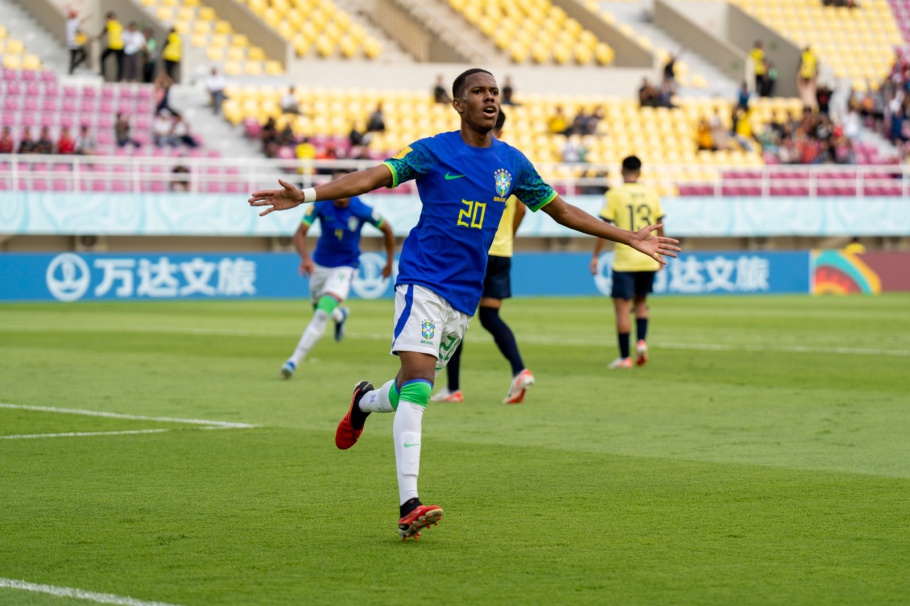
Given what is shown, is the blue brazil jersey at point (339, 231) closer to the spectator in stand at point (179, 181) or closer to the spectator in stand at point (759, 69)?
the spectator in stand at point (179, 181)

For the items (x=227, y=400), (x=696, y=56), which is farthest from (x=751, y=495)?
(x=696, y=56)

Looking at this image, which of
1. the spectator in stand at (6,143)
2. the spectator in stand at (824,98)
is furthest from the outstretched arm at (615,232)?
Result: the spectator in stand at (824,98)

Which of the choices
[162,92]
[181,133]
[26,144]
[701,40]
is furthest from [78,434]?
[701,40]

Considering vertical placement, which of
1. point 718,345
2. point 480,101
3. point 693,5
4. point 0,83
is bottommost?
point 718,345

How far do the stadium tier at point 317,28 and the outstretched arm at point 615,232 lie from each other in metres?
34.1

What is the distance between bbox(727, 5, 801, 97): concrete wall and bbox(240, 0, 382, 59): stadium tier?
12897 millimetres

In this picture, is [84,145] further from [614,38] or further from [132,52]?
[614,38]

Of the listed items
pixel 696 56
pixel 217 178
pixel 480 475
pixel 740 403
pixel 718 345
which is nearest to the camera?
pixel 480 475

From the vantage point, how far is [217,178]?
1303 inches

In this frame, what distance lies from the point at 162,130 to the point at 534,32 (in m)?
15.2

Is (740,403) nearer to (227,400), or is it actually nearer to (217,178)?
(227,400)

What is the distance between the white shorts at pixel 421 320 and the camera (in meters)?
6.83

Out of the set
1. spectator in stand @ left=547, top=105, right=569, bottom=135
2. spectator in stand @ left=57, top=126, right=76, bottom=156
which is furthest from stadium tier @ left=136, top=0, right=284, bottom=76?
spectator in stand @ left=57, top=126, right=76, bottom=156

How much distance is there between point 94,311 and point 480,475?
65.8 feet
